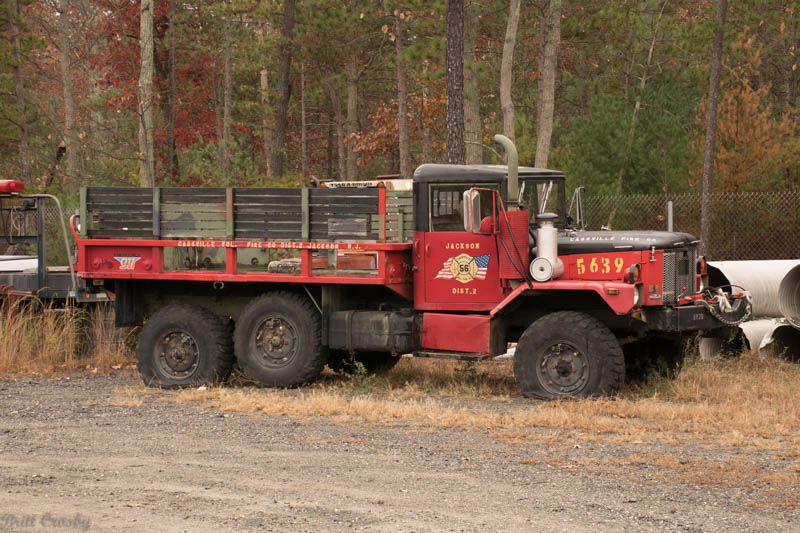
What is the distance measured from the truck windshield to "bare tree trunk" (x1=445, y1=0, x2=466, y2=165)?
5116mm

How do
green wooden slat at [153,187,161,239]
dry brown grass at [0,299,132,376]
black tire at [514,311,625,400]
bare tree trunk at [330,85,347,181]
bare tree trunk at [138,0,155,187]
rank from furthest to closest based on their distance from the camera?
1. bare tree trunk at [330,85,347,181]
2. bare tree trunk at [138,0,155,187]
3. dry brown grass at [0,299,132,376]
4. green wooden slat at [153,187,161,239]
5. black tire at [514,311,625,400]

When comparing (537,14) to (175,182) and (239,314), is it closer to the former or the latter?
(175,182)

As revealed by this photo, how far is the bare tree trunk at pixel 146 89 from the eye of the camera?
2022cm

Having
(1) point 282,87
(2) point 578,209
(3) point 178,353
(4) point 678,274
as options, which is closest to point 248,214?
(3) point 178,353

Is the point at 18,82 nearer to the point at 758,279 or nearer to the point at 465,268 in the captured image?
the point at 465,268

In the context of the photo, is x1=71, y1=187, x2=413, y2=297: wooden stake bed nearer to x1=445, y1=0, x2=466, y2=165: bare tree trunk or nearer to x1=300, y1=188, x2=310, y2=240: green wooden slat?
x1=300, y1=188, x2=310, y2=240: green wooden slat

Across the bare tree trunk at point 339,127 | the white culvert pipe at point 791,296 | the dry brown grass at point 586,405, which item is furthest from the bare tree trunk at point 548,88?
the bare tree trunk at point 339,127

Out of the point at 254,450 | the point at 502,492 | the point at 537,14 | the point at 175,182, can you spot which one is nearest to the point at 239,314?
the point at 254,450

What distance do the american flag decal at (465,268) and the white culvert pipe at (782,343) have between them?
4.23 m

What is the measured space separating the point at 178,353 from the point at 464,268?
3607mm

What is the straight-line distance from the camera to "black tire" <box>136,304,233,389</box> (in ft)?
40.9

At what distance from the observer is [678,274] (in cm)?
1123

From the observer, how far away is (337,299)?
12.1 metres

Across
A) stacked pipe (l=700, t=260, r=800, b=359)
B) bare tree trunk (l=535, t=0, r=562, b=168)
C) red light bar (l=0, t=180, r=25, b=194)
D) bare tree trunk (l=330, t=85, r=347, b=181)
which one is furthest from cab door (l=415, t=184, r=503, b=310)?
bare tree trunk (l=330, t=85, r=347, b=181)
